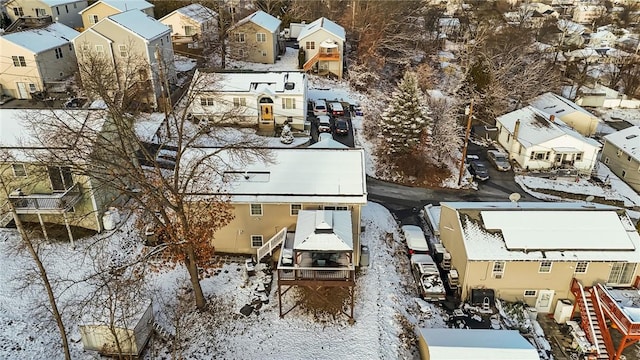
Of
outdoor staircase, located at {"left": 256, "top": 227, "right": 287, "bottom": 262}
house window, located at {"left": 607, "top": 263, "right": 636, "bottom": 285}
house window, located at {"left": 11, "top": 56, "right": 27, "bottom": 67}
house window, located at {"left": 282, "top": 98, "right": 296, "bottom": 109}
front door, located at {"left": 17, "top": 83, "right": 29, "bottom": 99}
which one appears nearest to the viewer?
house window, located at {"left": 607, "top": 263, "right": 636, "bottom": 285}

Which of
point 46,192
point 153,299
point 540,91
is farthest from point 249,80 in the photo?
point 540,91

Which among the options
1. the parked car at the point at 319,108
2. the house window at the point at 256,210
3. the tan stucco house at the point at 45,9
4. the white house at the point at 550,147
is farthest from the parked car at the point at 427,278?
the tan stucco house at the point at 45,9

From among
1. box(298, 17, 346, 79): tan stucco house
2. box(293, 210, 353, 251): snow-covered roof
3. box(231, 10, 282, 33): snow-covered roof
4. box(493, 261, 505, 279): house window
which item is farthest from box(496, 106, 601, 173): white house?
box(231, 10, 282, 33): snow-covered roof

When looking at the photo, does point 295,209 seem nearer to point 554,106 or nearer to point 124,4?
point 554,106

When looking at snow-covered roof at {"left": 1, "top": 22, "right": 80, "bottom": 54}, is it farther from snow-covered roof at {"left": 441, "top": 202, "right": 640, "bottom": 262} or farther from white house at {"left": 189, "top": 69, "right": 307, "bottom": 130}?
snow-covered roof at {"left": 441, "top": 202, "right": 640, "bottom": 262}

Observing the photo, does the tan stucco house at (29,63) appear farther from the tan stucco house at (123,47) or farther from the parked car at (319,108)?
the parked car at (319,108)

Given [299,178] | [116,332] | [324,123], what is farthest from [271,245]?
[324,123]

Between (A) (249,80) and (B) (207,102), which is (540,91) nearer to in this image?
(A) (249,80)
